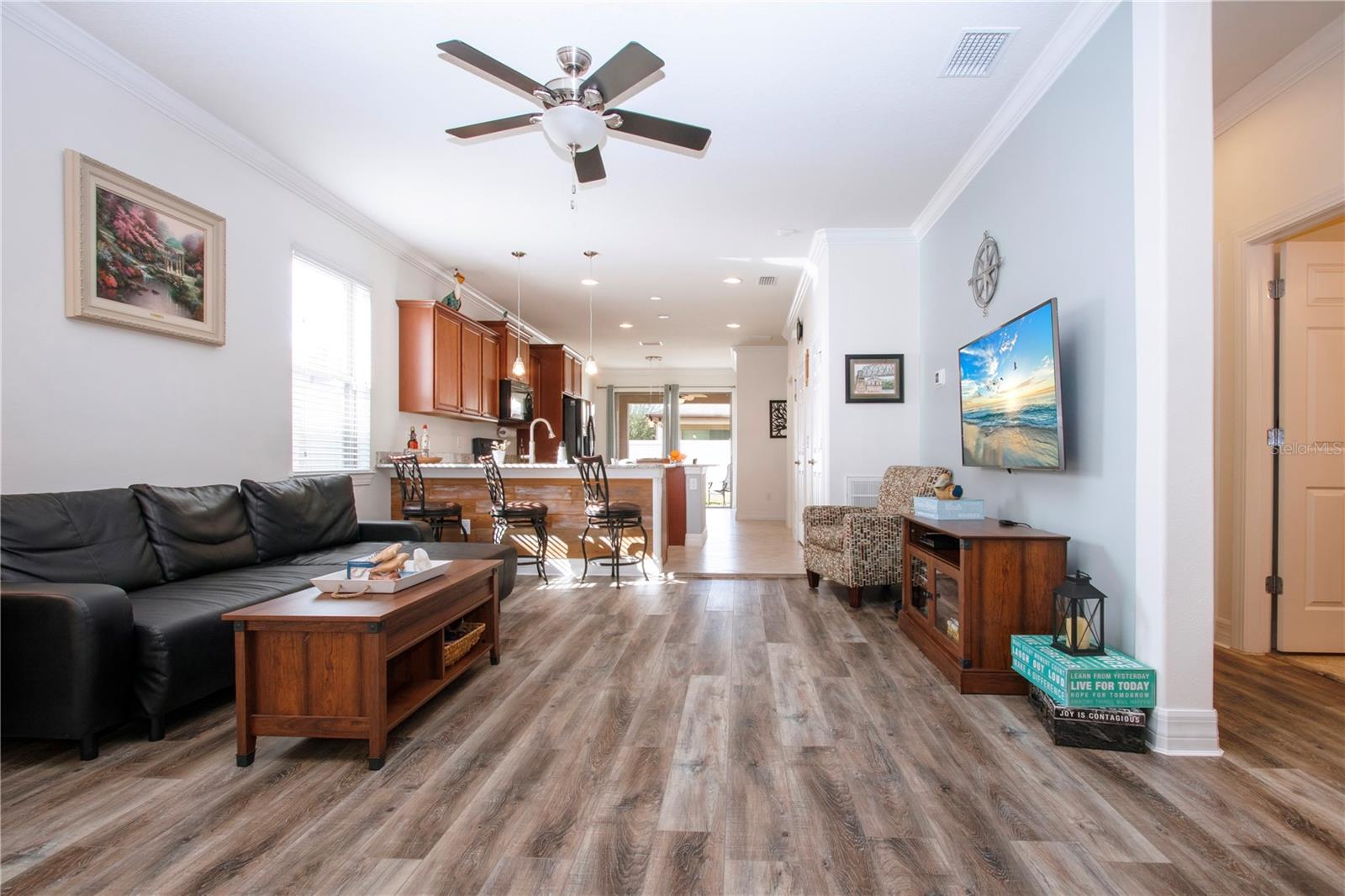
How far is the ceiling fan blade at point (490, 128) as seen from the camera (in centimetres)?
253

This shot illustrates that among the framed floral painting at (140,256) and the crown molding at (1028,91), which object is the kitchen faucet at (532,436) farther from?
the crown molding at (1028,91)

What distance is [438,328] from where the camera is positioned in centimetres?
558

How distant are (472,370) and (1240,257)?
18.8ft

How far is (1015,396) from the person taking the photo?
3006 millimetres

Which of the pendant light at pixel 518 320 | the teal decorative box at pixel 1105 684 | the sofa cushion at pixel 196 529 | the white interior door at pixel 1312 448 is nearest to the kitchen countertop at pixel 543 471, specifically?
the pendant light at pixel 518 320

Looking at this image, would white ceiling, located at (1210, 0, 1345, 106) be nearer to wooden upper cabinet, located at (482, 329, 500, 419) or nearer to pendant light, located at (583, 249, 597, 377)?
pendant light, located at (583, 249, 597, 377)

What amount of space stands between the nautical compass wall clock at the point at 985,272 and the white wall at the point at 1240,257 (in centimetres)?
108

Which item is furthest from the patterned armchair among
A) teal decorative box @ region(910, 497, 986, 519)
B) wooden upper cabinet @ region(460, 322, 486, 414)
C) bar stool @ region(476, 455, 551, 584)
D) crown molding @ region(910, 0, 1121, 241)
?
wooden upper cabinet @ region(460, 322, 486, 414)

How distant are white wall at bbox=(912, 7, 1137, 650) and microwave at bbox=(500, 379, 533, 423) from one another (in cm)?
511

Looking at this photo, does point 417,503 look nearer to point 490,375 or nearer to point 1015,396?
point 490,375

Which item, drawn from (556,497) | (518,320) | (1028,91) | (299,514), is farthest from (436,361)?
(1028,91)

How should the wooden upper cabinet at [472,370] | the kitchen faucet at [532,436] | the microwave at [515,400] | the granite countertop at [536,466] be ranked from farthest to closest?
1. the microwave at [515,400]
2. the kitchen faucet at [532,436]
3. the wooden upper cabinet at [472,370]
4. the granite countertop at [536,466]

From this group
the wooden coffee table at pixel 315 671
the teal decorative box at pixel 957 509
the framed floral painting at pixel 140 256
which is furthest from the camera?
the teal decorative box at pixel 957 509

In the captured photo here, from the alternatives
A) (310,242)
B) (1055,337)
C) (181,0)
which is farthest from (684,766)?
(310,242)
